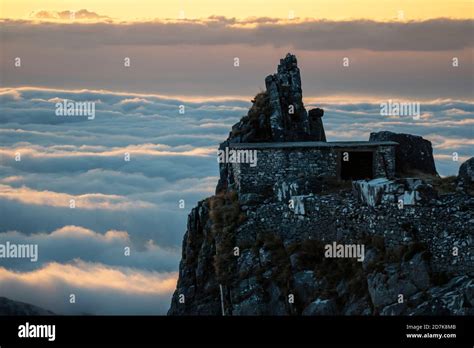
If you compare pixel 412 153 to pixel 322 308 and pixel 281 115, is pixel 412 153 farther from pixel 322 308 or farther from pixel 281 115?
pixel 322 308

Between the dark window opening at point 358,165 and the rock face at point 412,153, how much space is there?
1915mm

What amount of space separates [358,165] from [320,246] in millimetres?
9522

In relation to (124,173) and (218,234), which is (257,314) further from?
(124,173)

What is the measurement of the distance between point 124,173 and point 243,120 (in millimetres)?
82282

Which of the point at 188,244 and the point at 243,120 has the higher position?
the point at 243,120

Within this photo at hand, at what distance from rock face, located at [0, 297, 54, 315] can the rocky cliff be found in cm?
2172

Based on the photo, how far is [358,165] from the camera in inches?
3123

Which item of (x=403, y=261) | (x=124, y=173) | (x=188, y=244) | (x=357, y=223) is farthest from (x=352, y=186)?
(x=124, y=173)

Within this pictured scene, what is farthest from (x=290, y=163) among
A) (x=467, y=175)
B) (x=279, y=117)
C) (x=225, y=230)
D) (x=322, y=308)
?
(x=322, y=308)

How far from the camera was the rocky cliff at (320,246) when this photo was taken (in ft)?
209

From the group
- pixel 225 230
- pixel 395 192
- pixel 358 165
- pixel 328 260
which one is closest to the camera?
pixel 395 192

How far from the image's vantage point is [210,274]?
7775cm

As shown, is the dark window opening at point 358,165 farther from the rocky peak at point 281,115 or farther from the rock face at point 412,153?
the rocky peak at point 281,115

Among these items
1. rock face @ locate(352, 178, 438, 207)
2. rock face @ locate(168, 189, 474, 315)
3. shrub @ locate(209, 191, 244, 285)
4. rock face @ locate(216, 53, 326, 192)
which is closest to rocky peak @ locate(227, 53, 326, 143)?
rock face @ locate(216, 53, 326, 192)
